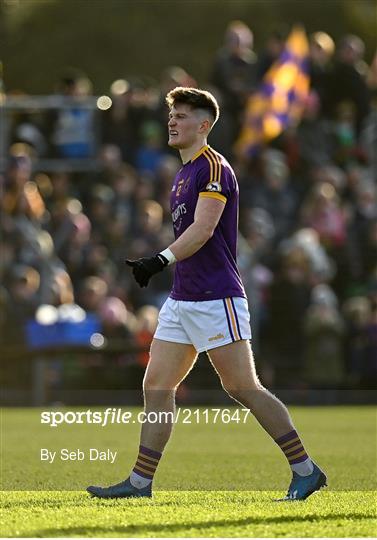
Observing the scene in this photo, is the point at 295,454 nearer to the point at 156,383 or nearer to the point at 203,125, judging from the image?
the point at 156,383

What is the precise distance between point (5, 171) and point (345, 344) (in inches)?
197

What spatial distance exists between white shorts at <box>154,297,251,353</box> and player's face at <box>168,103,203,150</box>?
898 mm

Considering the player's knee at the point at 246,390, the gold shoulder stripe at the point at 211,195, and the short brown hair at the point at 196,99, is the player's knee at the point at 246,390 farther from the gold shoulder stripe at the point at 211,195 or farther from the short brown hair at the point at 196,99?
the short brown hair at the point at 196,99

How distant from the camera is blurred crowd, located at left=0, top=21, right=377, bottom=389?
66.4ft

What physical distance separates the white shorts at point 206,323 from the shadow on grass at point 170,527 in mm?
1287

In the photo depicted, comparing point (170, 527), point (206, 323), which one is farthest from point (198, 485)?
point (170, 527)

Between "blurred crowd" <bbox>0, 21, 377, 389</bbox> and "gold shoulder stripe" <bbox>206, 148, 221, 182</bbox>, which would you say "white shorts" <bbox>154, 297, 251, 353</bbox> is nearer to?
"gold shoulder stripe" <bbox>206, 148, 221, 182</bbox>

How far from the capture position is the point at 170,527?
7590 millimetres

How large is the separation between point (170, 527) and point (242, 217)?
47.5 feet

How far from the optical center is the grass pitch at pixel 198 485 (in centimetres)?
761

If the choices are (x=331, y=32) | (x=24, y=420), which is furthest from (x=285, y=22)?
(x=24, y=420)

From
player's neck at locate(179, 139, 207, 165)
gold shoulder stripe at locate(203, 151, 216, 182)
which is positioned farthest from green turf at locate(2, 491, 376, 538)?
player's neck at locate(179, 139, 207, 165)

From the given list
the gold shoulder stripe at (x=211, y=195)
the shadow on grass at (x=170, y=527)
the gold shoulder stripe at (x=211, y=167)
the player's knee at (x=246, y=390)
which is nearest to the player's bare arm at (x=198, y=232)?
the gold shoulder stripe at (x=211, y=195)

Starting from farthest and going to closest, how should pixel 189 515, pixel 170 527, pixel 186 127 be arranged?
pixel 186 127
pixel 189 515
pixel 170 527
